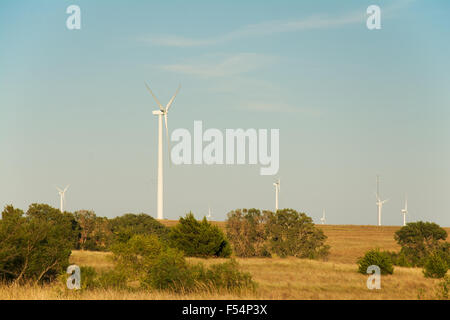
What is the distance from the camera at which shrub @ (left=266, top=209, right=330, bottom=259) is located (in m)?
56.3

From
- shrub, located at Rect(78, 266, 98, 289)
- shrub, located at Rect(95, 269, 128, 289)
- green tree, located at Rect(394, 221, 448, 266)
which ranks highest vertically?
shrub, located at Rect(78, 266, 98, 289)

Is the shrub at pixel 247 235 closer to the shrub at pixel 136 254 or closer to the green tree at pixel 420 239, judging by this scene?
the green tree at pixel 420 239

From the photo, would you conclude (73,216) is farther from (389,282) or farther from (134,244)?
(389,282)

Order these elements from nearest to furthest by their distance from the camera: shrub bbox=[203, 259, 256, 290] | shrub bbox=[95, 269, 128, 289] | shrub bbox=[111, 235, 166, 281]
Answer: shrub bbox=[203, 259, 256, 290], shrub bbox=[95, 269, 128, 289], shrub bbox=[111, 235, 166, 281]

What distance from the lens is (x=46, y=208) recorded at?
61375 mm

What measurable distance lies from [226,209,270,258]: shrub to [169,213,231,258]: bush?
42.3 ft

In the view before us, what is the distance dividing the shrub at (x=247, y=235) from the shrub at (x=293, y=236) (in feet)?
2.78

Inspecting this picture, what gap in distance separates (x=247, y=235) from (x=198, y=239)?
15.3 m

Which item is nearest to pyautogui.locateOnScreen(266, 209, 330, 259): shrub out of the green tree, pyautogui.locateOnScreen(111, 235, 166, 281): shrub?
the green tree

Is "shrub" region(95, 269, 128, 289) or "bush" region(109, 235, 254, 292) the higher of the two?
"bush" region(109, 235, 254, 292)

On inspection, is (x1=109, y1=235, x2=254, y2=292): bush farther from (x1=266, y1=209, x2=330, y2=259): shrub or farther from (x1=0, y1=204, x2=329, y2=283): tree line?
(x1=266, y1=209, x2=330, y2=259): shrub

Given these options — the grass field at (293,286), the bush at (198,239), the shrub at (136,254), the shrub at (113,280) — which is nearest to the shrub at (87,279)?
the shrub at (113,280)

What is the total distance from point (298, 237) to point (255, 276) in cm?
2775

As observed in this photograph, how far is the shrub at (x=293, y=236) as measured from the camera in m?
56.3
